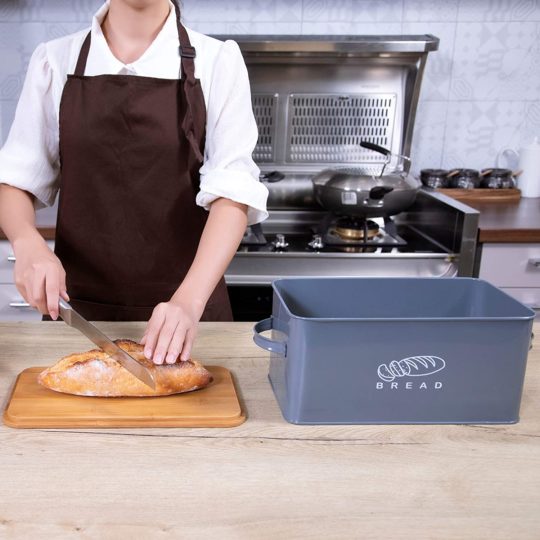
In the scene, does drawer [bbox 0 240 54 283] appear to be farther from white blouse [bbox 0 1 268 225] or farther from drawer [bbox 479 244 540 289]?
drawer [bbox 479 244 540 289]

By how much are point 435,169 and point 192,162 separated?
4.96ft

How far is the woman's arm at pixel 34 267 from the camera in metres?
1.08

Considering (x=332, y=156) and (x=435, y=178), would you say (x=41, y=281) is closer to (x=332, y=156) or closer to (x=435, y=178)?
(x=332, y=156)

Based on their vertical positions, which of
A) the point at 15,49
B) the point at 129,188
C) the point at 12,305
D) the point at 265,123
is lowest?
the point at 12,305

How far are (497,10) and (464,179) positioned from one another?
0.64 meters

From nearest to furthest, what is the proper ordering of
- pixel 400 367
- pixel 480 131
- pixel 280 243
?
pixel 400 367 < pixel 280 243 < pixel 480 131

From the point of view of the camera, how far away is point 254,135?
56.0 inches

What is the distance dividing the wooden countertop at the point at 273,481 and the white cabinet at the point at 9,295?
4.03ft

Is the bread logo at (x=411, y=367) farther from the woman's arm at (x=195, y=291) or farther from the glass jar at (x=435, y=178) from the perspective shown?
the glass jar at (x=435, y=178)

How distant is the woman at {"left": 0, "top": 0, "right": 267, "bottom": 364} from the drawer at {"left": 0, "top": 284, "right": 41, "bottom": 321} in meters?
0.70

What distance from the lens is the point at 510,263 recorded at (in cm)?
227

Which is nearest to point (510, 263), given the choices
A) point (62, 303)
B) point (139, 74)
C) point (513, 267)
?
point (513, 267)

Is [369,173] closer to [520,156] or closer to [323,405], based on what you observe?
[520,156]

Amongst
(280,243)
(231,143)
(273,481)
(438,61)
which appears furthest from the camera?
(438,61)
